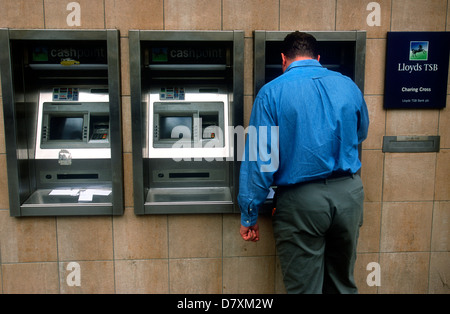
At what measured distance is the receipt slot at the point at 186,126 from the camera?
281 cm

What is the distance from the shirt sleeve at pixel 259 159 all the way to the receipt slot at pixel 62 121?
3.75 feet

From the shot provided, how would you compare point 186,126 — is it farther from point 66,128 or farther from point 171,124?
point 66,128

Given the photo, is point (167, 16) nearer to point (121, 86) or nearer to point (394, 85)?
point (121, 86)

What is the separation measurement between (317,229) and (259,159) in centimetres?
55

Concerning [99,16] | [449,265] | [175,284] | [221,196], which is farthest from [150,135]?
[449,265]

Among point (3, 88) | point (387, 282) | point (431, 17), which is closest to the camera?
point (3, 88)

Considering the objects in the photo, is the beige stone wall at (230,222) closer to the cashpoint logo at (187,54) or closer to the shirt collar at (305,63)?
the cashpoint logo at (187,54)

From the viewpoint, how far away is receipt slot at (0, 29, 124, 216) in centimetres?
270

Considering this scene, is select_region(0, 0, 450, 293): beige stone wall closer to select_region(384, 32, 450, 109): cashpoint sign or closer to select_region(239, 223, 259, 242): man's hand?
select_region(384, 32, 450, 109): cashpoint sign

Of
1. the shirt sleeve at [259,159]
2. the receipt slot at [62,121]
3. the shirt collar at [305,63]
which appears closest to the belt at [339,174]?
the shirt sleeve at [259,159]

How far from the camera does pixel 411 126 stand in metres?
2.96

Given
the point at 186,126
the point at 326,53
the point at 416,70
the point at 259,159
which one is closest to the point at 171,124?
the point at 186,126

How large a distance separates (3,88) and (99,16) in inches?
Result: 36.0

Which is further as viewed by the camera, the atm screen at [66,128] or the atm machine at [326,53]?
the atm screen at [66,128]
